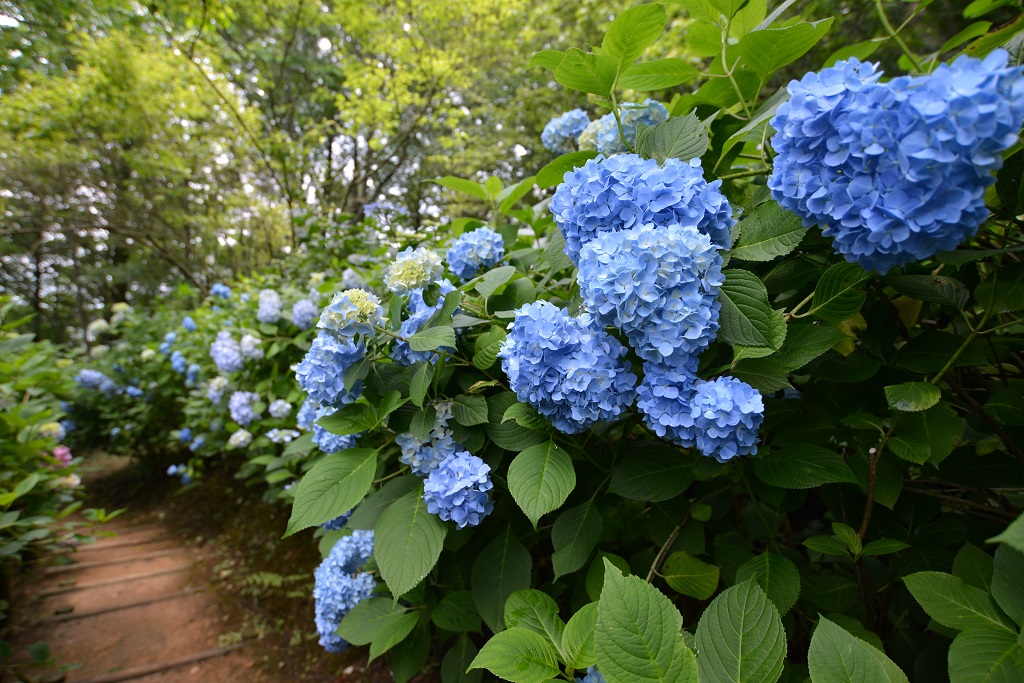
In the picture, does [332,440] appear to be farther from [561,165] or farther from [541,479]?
[561,165]

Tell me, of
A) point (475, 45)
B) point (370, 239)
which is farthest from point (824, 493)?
point (475, 45)

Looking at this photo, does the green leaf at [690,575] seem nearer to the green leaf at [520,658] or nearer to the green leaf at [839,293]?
the green leaf at [520,658]

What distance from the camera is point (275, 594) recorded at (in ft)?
10.4

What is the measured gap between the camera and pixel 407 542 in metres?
1.04

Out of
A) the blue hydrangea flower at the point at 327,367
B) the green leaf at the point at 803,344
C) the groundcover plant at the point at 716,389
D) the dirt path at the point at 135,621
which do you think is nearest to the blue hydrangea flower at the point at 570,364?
the groundcover plant at the point at 716,389

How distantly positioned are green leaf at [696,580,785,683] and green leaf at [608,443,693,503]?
0.22 meters

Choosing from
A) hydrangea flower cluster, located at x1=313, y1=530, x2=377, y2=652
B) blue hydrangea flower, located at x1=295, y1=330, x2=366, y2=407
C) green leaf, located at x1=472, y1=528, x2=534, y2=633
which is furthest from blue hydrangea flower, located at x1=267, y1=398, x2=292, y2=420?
green leaf, located at x1=472, y1=528, x2=534, y2=633

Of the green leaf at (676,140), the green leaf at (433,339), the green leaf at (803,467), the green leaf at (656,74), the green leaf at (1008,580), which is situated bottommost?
the green leaf at (1008,580)

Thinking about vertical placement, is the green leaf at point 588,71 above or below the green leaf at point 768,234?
above

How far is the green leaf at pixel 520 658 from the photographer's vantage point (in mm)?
765

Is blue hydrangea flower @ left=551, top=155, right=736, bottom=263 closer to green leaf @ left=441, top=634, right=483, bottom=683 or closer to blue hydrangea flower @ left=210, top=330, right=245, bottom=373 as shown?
green leaf @ left=441, top=634, right=483, bottom=683

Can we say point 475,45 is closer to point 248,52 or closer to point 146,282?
point 248,52

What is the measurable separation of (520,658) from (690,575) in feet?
1.60

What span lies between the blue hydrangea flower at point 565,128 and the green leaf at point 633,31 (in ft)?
2.36
